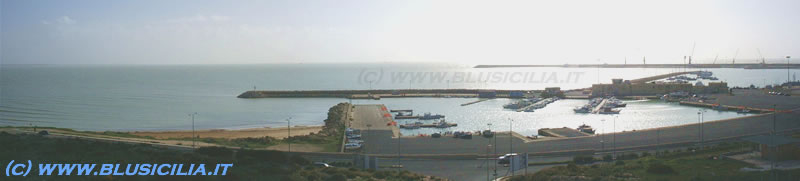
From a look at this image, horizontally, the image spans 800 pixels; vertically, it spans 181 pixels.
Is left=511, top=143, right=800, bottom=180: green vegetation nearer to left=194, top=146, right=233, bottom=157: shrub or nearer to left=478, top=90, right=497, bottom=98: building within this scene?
left=194, top=146, right=233, bottom=157: shrub

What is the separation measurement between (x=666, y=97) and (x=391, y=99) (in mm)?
17288

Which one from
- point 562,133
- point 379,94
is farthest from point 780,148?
point 379,94

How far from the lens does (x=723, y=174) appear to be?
378 inches

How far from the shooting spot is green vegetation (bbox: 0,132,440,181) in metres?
9.65

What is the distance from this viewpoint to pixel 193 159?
34.3 ft

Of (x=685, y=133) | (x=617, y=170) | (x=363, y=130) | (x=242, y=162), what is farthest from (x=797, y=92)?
(x=242, y=162)

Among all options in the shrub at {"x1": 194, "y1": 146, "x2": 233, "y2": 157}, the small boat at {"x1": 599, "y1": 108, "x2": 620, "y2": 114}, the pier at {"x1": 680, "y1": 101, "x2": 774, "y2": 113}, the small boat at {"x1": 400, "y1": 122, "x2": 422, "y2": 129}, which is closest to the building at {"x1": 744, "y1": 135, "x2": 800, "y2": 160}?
the shrub at {"x1": 194, "y1": 146, "x2": 233, "y2": 157}

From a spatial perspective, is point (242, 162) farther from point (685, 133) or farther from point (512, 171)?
point (685, 133)

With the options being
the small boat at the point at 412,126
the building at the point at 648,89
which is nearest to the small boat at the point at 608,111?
the building at the point at 648,89

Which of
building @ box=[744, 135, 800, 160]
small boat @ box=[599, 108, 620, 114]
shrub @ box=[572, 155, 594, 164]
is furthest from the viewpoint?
small boat @ box=[599, 108, 620, 114]

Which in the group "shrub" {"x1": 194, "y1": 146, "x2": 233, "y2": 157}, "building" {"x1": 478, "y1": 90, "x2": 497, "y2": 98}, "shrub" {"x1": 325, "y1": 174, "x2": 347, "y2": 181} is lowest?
"shrub" {"x1": 325, "y1": 174, "x2": 347, "y2": 181}

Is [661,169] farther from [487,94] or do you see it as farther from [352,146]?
[487,94]

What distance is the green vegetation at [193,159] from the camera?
31.7ft

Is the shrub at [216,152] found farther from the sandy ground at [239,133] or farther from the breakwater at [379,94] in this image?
the breakwater at [379,94]
